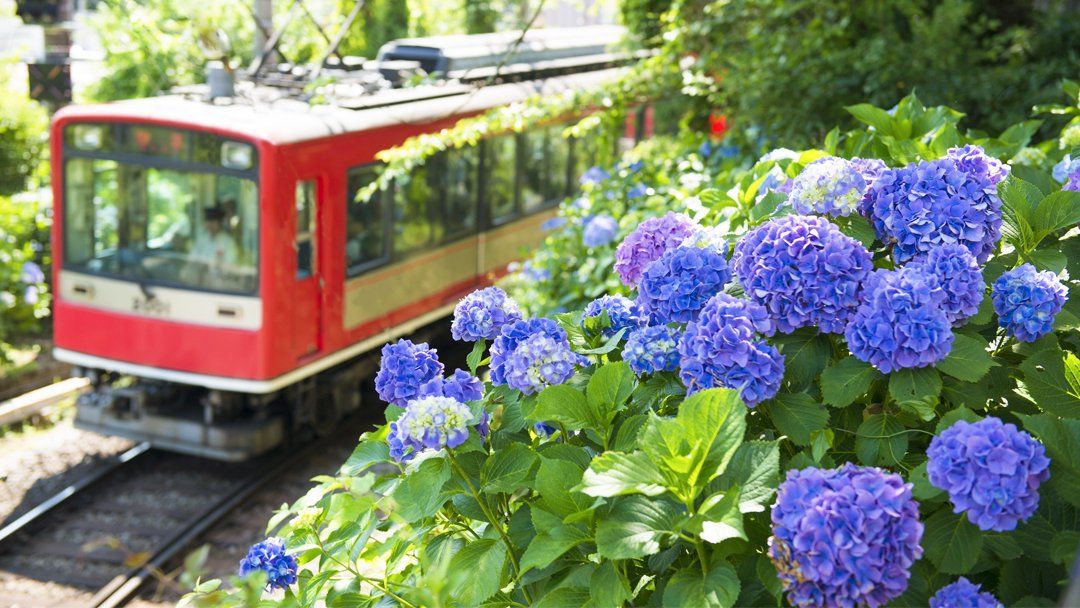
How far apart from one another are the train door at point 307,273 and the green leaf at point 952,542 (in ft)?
20.4

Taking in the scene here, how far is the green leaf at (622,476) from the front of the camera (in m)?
1.98

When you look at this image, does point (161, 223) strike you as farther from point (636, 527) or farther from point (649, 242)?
point (636, 527)

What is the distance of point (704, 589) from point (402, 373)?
0.84 meters

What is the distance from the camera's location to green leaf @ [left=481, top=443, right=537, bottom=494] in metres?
2.30

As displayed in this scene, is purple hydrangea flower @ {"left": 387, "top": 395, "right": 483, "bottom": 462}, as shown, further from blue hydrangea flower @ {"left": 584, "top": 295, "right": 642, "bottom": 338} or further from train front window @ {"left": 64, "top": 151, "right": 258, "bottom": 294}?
train front window @ {"left": 64, "top": 151, "right": 258, "bottom": 294}

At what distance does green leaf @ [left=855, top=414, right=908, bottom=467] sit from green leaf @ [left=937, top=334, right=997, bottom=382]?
0.15 metres

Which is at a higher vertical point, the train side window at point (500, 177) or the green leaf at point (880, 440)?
the green leaf at point (880, 440)

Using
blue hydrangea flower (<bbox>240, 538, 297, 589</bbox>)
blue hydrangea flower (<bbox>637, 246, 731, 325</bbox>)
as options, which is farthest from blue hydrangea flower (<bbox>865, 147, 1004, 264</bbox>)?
blue hydrangea flower (<bbox>240, 538, 297, 589</bbox>)

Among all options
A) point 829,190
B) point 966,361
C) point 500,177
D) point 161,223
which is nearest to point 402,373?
point 829,190

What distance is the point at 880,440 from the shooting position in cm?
225

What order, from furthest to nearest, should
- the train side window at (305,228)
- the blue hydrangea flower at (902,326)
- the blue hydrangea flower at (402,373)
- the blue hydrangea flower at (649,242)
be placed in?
1. the train side window at (305,228)
2. the blue hydrangea flower at (649,242)
3. the blue hydrangea flower at (402,373)
4. the blue hydrangea flower at (902,326)

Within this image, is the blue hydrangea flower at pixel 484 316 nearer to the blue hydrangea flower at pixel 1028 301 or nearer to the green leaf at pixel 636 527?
the green leaf at pixel 636 527

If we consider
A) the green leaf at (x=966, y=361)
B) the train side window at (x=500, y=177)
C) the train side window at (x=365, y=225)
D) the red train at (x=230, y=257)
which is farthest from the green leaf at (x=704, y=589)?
the train side window at (x=500, y=177)

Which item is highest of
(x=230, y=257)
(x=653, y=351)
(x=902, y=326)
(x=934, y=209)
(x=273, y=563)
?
(x=934, y=209)
